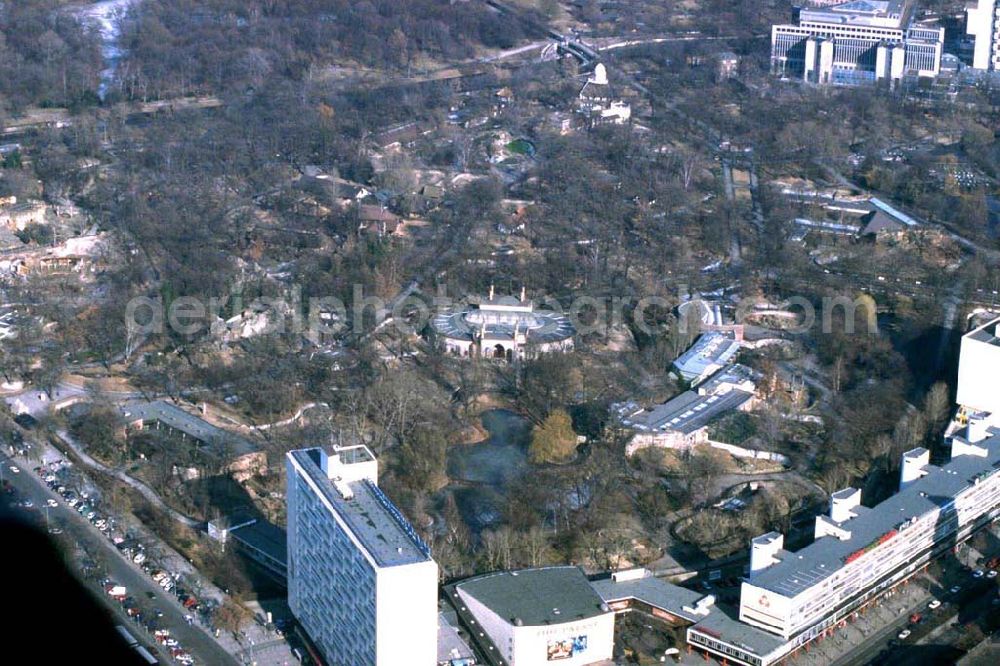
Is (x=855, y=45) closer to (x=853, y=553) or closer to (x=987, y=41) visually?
(x=987, y=41)

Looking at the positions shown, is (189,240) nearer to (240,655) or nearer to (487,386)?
(487,386)

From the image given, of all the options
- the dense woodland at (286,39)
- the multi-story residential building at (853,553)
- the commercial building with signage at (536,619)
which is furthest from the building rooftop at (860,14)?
the commercial building with signage at (536,619)

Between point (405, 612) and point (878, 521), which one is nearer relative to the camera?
point (405, 612)

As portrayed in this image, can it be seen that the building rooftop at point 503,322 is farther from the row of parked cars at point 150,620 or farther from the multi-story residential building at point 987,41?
the multi-story residential building at point 987,41

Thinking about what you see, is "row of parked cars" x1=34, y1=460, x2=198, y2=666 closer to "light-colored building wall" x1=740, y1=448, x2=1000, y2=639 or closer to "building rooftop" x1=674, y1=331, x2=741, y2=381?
"light-colored building wall" x1=740, y1=448, x2=1000, y2=639

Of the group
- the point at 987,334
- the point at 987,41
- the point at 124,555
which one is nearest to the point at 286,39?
the point at 987,41

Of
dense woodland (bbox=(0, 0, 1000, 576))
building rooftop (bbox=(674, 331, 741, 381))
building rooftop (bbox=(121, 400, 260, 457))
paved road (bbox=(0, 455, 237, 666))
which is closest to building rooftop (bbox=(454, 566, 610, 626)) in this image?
dense woodland (bbox=(0, 0, 1000, 576))
